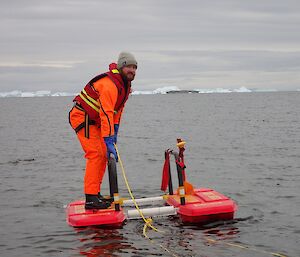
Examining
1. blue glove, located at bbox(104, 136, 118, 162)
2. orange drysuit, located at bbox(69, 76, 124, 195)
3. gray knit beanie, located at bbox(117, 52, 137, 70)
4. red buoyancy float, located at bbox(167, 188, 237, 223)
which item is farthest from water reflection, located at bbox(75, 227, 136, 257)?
gray knit beanie, located at bbox(117, 52, 137, 70)

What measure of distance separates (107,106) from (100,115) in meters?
0.21

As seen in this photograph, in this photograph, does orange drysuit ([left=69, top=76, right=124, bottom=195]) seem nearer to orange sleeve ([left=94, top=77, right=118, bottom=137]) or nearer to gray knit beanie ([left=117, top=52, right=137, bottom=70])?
orange sleeve ([left=94, top=77, right=118, bottom=137])

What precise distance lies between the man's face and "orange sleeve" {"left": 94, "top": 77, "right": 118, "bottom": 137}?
12.7 inches

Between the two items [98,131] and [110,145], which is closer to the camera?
[110,145]

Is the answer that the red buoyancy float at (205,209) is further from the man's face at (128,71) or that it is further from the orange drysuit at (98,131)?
the man's face at (128,71)

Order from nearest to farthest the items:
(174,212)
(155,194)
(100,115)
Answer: (100,115)
(174,212)
(155,194)

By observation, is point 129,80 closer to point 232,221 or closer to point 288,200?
point 232,221

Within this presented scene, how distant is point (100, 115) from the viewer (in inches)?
344

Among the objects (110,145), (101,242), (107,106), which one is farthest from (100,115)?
(101,242)

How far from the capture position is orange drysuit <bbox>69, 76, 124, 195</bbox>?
8.68 m

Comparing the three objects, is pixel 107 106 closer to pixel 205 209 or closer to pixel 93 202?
pixel 93 202

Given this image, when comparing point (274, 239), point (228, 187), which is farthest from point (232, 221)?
point (228, 187)

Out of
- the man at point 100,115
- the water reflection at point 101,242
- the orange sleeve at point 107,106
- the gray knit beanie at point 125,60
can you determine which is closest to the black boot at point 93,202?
the man at point 100,115

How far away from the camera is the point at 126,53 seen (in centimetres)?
900
